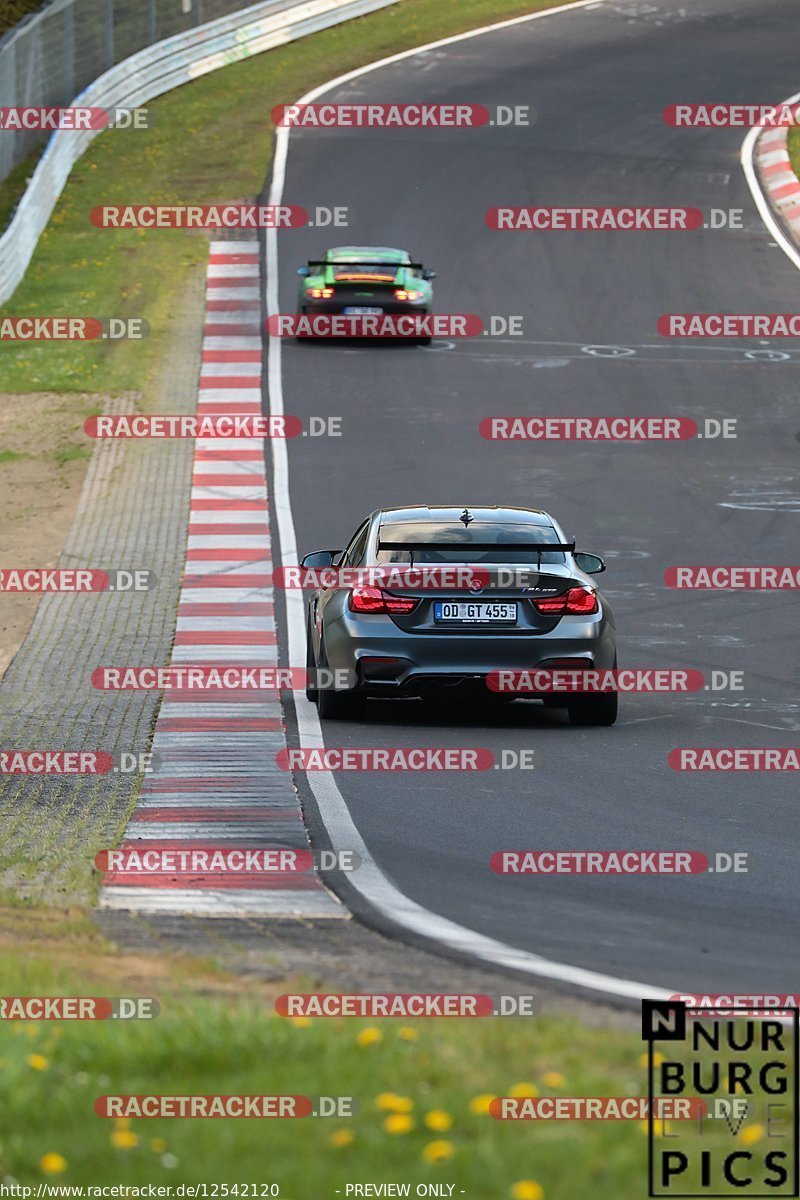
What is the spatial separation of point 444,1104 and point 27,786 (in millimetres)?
6827

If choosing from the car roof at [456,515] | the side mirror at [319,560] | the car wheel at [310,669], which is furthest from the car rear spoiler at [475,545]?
the car wheel at [310,669]

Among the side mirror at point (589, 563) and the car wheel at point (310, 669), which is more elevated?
the side mirror at point (589, 563)

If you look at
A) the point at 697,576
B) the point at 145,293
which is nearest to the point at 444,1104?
the point at 697,576

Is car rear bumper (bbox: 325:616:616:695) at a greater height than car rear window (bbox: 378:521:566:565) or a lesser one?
lesser

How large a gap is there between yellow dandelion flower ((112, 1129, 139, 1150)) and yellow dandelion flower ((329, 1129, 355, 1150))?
19.0 inches

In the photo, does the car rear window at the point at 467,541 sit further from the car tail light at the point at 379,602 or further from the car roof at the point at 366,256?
the car roof at the point at 366,256

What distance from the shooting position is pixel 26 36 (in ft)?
125

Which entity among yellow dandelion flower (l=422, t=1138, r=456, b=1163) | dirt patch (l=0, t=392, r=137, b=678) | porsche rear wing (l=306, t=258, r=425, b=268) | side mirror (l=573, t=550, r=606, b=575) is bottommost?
dirt patch (l=0, t=392, r=137, b=678)

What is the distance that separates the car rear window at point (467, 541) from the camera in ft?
42.0

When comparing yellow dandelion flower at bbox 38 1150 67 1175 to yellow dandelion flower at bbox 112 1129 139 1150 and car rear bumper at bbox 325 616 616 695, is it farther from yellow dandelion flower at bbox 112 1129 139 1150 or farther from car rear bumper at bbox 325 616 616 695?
car rear bumper at bbox 325 616 616 695

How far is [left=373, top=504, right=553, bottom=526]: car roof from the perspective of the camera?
13445 millimetres

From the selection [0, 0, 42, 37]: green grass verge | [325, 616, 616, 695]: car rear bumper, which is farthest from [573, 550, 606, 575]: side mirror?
[0, 0, 42, 37]: green grass verge

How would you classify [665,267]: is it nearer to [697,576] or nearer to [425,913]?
[697,576]

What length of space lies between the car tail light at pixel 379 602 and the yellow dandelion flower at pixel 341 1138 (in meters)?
7.99
